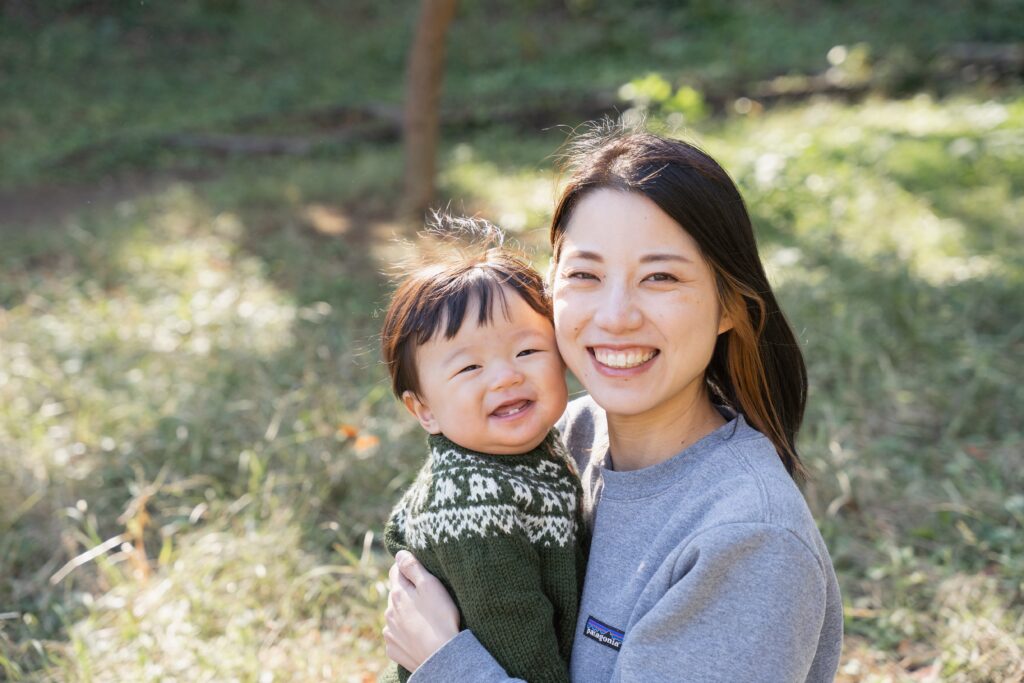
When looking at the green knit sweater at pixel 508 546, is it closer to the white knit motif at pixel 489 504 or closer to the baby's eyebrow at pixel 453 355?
the white knit motif at pixel 489 504

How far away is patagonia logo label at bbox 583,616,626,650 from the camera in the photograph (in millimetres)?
1483

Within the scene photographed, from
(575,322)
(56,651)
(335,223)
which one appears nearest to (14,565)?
(56,651)

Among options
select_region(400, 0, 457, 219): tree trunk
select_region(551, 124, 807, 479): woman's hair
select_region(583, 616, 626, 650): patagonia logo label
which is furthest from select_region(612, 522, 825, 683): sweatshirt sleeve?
select_region(400, 0, 457, 219): tree trunk

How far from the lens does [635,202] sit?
1520 mm

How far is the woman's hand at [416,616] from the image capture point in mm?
1584

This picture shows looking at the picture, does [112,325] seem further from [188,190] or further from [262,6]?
[262,6]

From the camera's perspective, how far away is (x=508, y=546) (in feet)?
5.15

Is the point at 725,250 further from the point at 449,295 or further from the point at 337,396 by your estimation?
the point at 337,396

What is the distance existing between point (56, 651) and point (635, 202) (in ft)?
6.90

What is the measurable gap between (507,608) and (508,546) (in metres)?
0.10

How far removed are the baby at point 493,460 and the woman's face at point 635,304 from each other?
0.17 metres

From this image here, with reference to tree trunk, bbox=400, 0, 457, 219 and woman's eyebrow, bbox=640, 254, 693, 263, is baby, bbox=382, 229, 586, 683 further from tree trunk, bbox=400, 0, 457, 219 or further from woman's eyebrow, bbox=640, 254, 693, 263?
tree trunk, bbox=400, 0, 457, 219

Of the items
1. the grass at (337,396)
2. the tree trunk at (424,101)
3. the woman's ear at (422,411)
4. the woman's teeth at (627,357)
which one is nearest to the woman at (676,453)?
the woman's teeth at (627,357)

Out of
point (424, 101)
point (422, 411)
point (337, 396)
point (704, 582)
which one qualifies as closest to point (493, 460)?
point (422, 411)
